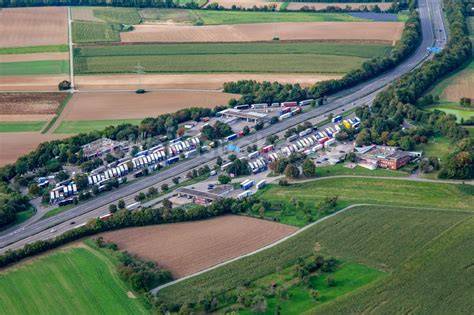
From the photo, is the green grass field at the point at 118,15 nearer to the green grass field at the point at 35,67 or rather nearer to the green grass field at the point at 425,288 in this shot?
the green grass field at the point at 35,67

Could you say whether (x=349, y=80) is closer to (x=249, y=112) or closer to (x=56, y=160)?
(x=249, y=112)

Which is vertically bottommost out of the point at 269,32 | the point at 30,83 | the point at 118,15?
the point at 30,83

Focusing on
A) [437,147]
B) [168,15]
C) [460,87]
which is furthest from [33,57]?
[437,147]

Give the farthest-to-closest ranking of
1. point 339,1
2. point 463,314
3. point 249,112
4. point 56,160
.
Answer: point 339,1 → point 249,112 → point 56,160 → point 463,314

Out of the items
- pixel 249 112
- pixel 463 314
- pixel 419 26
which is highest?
pixel 419 26

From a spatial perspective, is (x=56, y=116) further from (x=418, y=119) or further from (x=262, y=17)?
(x=262, y=17)

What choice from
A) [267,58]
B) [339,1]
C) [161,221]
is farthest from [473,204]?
[339,1]
